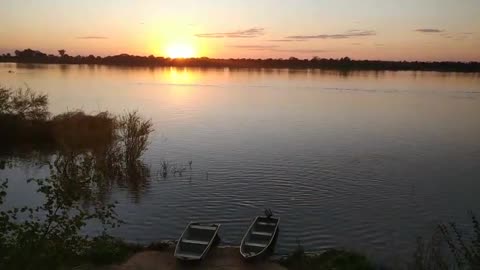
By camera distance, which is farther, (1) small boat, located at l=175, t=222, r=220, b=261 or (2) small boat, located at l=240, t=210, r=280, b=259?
(2) small boat, located at l=240, t=210, r=280, b=259

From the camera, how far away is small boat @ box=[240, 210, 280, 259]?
1802 cm

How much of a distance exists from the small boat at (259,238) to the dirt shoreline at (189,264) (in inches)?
13.7

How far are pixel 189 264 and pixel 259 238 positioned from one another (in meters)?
3.57

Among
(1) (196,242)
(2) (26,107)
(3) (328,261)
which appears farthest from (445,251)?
(2) (26,107)

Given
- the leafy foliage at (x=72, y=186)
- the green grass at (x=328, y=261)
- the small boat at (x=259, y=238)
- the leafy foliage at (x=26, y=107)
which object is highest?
the leafy foliage at (x=26, y=107)

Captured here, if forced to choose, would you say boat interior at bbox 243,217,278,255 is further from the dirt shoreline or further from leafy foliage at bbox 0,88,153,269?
leafy foliage at bbox 0,88,153,269

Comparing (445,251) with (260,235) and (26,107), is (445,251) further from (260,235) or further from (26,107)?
(26,107)

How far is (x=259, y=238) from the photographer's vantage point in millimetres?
19594

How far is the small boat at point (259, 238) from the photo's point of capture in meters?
18.0

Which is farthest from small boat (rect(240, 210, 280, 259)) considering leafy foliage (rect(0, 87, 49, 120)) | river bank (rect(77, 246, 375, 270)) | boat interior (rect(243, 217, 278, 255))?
leafy foliage (rect(0, 87, 49, 120))

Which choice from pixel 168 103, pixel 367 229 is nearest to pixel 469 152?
pixel 367 229

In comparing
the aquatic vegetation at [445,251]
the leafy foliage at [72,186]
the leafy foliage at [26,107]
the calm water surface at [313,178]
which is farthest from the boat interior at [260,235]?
the leafy foliage at [26,107]

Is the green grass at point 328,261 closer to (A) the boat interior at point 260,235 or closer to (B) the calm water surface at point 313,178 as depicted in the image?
(A) the boat interior at point 260,235

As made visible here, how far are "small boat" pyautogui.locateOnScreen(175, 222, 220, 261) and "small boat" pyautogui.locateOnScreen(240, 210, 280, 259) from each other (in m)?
1.35
